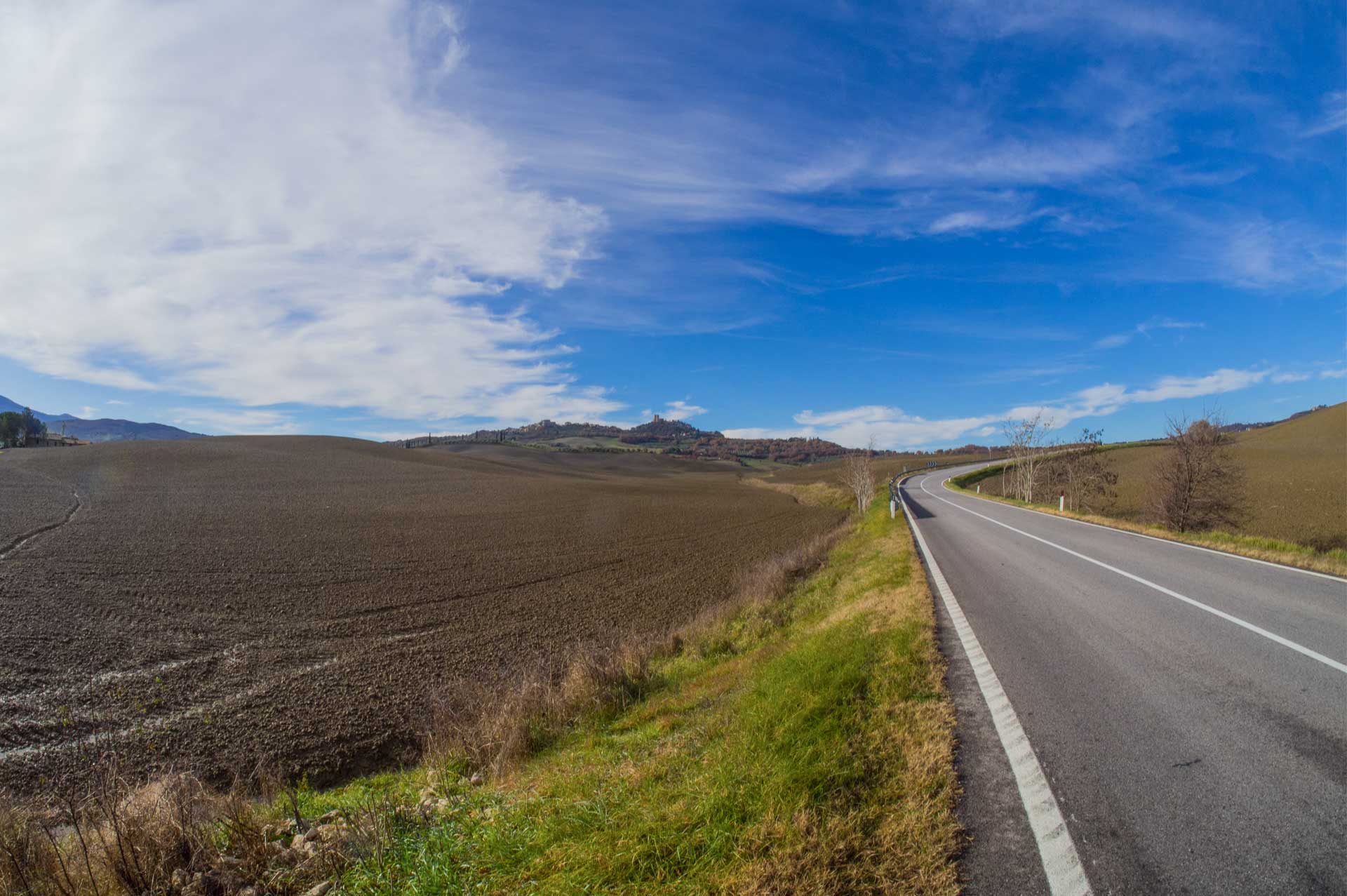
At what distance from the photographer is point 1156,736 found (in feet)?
13.7

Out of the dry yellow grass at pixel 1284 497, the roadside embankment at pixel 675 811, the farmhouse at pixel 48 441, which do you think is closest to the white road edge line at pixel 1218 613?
the dry yellow grass at pixel 1284 497

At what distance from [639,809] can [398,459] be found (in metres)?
66.8

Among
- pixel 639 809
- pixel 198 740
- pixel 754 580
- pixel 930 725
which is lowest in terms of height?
pixel 198 740

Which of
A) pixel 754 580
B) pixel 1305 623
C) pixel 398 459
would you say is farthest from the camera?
pixel 398 459

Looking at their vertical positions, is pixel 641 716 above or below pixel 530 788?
below

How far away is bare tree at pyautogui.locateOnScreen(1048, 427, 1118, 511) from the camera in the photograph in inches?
1581

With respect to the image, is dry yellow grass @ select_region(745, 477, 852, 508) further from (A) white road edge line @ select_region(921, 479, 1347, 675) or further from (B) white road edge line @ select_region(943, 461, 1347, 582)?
(A) white road edge line @ select_region(921, 479, 1347, 675)

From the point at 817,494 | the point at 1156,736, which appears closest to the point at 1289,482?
the point at 817,494

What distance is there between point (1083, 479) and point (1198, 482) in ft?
47.3

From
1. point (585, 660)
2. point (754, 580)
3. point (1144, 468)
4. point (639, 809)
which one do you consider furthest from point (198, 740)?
point (1144, 468)

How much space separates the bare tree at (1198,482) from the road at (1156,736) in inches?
881

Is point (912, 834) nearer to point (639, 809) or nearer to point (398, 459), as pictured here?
point (639, 809)

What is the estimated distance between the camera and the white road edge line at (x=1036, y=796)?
280cm

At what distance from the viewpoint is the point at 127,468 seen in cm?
4231
